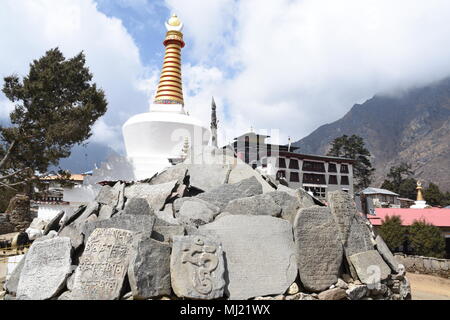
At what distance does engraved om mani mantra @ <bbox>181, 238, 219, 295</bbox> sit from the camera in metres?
5.11

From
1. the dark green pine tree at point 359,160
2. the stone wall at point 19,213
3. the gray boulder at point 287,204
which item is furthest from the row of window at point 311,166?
the gray boulder at point 287,204

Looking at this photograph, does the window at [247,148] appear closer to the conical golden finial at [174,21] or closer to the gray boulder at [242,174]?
the conical golden finial at [174,21]

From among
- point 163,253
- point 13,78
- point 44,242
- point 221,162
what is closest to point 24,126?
point 13,78

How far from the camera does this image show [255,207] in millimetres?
6781

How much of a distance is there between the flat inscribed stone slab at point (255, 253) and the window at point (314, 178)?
92.9 ft

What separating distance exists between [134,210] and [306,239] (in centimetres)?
330

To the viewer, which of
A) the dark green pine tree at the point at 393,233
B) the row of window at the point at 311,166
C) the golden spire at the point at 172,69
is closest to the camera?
the dark green pine tree at the point at 393,233

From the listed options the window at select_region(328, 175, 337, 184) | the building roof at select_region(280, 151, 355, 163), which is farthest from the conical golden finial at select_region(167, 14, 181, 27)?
the window at select_region(328, 175, 337, 184)

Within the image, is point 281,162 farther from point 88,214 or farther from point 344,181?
point 88,214

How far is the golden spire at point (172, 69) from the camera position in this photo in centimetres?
2528

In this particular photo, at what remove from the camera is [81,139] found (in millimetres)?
18672

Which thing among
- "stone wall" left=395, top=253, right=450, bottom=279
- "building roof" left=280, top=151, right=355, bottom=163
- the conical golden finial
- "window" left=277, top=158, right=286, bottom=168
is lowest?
"stone wall" left=395, top=253, right=450, bottom=279

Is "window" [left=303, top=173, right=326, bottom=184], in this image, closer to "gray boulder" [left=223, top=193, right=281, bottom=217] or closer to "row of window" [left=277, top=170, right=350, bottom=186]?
"row of window" [left=277, top=170, right=350, bottom=186]

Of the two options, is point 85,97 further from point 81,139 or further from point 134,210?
point 134,210
